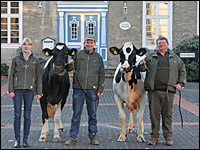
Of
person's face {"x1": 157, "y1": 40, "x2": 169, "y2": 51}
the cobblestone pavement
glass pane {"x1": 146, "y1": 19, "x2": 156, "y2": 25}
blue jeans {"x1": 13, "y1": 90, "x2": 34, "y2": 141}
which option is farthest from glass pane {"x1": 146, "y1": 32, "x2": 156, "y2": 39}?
blue jeans {"x1": 13, "y1": 90, "x2": 34, "y2": 141}

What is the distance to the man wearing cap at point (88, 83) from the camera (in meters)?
6.94

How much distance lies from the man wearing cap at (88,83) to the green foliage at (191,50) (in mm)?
12460

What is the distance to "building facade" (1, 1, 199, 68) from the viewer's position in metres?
21.0

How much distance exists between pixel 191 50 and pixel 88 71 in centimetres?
1395

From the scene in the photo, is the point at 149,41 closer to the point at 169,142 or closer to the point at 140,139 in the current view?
the point at 140,139

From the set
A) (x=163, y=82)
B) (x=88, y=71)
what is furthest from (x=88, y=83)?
(x=163, y=82)

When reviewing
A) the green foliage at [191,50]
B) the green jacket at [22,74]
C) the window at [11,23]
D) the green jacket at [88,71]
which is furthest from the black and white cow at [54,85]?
the window at [11,23]

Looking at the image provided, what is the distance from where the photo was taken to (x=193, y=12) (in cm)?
2148

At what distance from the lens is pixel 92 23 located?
69.3 ft

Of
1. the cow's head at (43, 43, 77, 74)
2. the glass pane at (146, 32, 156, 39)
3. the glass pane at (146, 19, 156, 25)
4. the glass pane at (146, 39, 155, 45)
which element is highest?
the glass pane at (146, 19, 156, 25)

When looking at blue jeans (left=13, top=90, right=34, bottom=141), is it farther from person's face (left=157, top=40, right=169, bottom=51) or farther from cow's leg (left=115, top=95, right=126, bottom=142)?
person's face (left=157, top=40, right=169, bottom=51)

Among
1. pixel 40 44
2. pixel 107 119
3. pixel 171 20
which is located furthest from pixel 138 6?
pixel 107 119

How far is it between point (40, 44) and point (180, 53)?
8844 mm

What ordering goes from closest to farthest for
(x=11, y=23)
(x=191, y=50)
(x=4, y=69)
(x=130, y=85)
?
1. (x=130, y=85)
2. (x=191, y=50)
3. (x=4, y=69)
4. (x=11, y=23)
